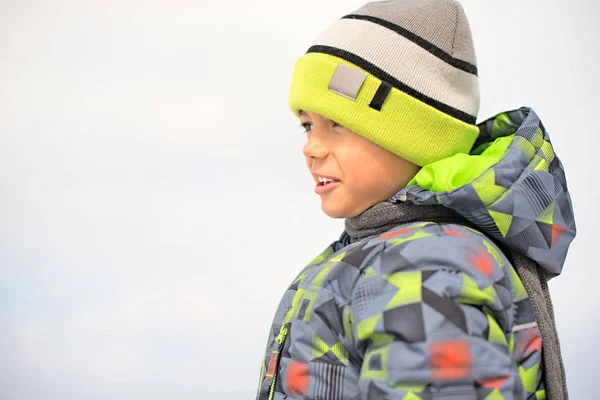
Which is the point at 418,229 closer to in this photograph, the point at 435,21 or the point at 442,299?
the point at 442,299

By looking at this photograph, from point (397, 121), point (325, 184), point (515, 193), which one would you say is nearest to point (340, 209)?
point (325, 184)

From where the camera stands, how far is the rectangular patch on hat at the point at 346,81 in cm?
126

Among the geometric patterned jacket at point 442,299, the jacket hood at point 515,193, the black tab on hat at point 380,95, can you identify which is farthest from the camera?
the black tab on hat at point 380,95

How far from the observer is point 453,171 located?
3.88 feet

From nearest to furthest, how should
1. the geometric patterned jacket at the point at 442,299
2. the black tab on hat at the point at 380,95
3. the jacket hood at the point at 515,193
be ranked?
1. the geometric patterned jacket at the point at 442,299
2. the jacket hood at the point at 515,193
3. the black tab on hat at the point at 380,95

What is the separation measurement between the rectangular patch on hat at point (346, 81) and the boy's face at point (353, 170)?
0.20ft

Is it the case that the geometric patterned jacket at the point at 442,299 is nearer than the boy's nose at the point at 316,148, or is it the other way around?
the geometric patterned jacket at the point at 442,299

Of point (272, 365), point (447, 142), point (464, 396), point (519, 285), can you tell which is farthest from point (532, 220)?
point (272, 365)

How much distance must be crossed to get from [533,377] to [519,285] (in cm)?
13

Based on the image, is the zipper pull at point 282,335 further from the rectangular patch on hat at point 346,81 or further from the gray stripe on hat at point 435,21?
the gray stripe on hat at point 435,21

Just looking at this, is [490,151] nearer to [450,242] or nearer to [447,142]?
[447,142]

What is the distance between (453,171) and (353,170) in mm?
169

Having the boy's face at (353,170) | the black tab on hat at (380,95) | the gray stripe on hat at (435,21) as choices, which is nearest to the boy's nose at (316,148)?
the boy's face at (353,170)

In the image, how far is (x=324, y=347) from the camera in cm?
109
